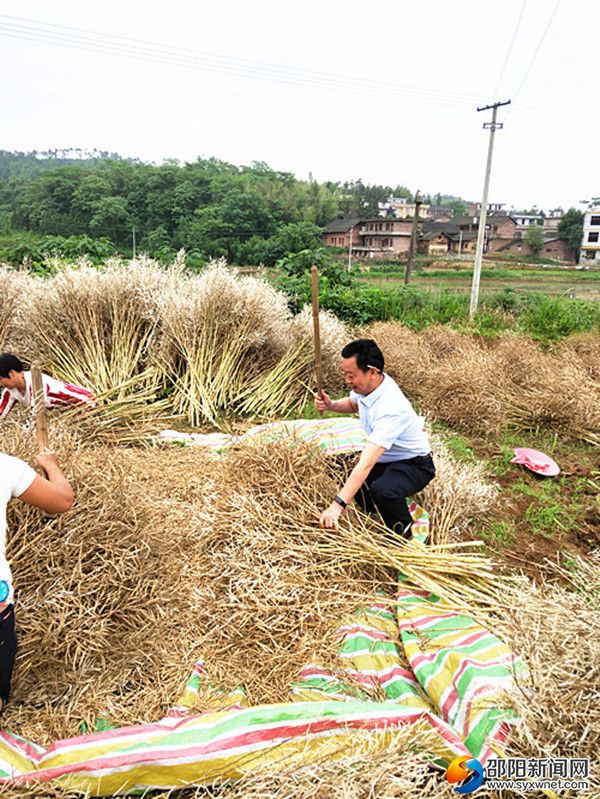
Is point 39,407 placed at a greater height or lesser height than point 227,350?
greater

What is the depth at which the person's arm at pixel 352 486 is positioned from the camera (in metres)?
2.72

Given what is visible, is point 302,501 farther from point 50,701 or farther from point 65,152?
point 65,152

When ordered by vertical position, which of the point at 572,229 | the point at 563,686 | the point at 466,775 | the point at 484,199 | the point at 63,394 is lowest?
the point at 466,775

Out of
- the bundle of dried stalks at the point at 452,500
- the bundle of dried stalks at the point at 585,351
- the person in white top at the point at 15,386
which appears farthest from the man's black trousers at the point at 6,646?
the bundle of dried stalks at the point at 585,351

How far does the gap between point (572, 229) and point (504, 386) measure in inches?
1914

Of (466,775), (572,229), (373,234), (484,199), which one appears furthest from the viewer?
(373,234)

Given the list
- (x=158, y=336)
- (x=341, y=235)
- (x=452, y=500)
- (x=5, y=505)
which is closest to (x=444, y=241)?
(x=341, y=235)

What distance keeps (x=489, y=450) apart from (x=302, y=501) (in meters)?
2.91

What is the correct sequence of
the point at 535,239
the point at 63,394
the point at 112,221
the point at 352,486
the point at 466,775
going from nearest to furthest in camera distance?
the point at 466,775
the point at 352,486
the point at 63,394
the point at 112,221
the point at 535,239

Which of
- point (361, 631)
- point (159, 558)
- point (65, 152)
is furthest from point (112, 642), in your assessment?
point (65, 152)

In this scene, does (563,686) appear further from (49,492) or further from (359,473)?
(49,492)

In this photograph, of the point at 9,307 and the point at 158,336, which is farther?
the point at 158,336

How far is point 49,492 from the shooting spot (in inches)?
76.5

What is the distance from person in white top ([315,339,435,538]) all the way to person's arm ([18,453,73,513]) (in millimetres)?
1269
